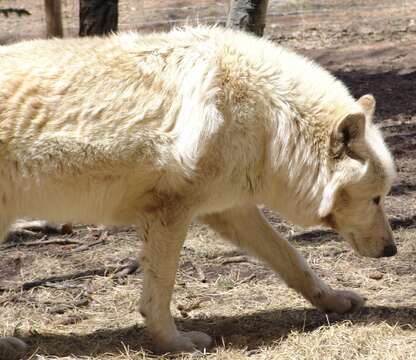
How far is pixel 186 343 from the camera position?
4676 mm

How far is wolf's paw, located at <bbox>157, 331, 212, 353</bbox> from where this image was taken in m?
4.66

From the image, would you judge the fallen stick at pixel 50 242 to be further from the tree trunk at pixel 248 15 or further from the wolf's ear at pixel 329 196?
the tree trunk at pixel 248 15

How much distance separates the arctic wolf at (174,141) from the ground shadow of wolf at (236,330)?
0.29 metres

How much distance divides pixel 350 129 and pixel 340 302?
1.26 metres

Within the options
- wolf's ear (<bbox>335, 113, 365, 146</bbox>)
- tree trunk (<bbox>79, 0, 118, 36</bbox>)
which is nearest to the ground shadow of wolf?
wolf's ear (<bbox>335, 113, 365, 146</bbox>)

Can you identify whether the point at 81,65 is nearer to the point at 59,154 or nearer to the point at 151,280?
the point at 59,154

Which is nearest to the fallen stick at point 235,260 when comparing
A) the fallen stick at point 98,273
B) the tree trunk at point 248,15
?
the fallen stick at point 98,273

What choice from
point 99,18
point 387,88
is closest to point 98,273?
point 99,18

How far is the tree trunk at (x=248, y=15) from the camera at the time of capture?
800 centimetres

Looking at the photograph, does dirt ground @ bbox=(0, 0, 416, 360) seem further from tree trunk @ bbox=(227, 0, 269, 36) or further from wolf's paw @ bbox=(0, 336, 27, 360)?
tree trunk @ bbox=(227, 0, 269, 36)

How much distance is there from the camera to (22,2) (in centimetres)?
2061

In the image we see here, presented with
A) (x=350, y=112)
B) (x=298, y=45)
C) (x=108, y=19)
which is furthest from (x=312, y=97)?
(x=298, y=45)

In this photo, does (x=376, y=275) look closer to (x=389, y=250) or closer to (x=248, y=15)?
(x=389, y=250)

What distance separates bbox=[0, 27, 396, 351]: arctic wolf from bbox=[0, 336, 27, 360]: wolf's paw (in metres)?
0.70
